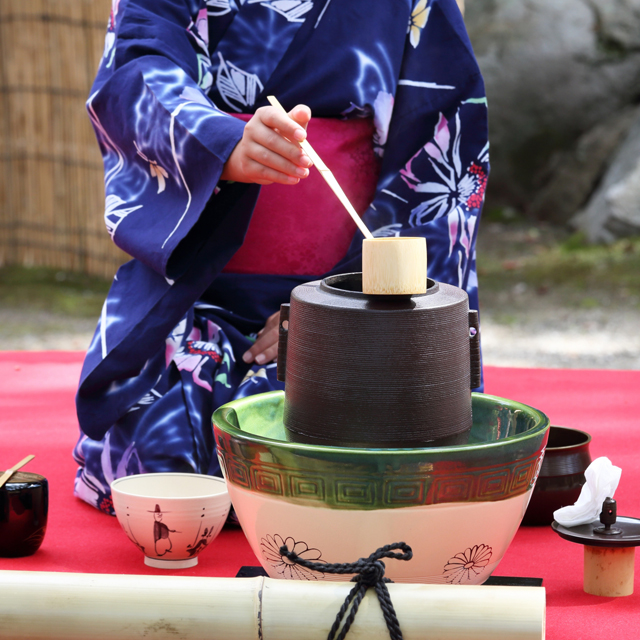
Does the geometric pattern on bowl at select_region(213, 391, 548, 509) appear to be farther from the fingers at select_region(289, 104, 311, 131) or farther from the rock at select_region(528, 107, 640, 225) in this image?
the rock at select_region(528, 107, 640, 225)

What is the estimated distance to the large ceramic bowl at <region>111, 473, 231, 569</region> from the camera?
41.8 inches

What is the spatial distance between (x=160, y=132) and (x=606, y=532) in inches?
29.9

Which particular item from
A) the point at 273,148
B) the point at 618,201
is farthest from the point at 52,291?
the point at 273,148

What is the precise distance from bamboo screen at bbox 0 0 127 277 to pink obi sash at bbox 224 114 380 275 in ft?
13.0

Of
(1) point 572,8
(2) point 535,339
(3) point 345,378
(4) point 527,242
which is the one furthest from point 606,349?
(3) point 345,378

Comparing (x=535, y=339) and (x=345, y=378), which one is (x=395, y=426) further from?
(x=535, y=339)

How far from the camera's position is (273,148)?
3.20 ft

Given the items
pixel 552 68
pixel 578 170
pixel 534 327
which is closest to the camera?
pixel 534 327

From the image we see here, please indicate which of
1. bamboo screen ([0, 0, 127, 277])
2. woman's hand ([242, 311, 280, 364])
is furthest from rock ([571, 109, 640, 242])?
woman's hand ([242, 311, 280, 364])

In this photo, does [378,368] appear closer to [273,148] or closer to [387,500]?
[387,500]

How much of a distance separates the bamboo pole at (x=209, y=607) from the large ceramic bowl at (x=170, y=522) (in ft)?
0.87

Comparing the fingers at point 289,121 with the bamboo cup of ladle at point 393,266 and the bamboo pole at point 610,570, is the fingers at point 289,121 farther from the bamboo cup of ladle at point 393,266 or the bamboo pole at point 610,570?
the bamboo pole at point 610,570

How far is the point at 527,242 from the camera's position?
234 inches

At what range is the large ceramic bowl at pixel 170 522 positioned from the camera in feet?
3.48
